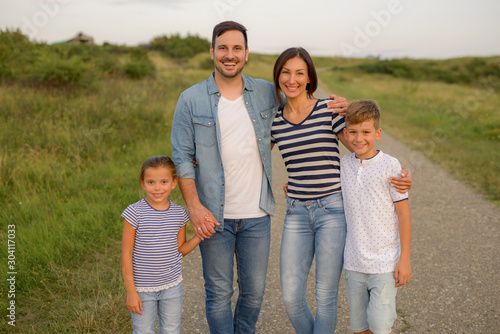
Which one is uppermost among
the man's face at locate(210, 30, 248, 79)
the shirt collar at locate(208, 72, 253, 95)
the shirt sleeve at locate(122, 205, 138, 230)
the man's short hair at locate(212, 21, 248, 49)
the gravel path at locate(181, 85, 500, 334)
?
the man's short hair at locate(212, 21, 248, 49)

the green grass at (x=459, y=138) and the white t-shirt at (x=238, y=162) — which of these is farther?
the green grass at (x=459, y=138)

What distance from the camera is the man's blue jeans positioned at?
8.64ft

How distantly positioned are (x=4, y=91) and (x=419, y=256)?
961 cm

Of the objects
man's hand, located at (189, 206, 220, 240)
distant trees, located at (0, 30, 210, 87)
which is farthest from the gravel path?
distant trees, located at (0, 30, 210, 87)

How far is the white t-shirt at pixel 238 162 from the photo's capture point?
2.64 meters

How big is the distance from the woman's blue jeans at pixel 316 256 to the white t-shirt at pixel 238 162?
0.27 m

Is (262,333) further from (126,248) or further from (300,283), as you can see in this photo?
(126,248)

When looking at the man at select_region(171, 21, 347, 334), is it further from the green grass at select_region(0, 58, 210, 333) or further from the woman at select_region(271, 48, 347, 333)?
the green grass at select_region(0, 58, 210, 333)

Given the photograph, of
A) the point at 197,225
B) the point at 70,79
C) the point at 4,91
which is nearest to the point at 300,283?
the point at 197,225

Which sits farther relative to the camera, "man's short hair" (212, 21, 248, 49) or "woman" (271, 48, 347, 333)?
"man's short hair" (212, 21, 248, 49)

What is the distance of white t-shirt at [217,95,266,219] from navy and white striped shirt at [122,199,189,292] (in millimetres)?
426

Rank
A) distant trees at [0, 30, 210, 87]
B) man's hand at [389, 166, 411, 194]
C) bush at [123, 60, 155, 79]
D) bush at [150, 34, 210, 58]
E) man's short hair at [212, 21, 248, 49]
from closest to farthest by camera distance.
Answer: man's hand at [389, 166, 411, 194], man's short hair at [212, 21, 248, 49], distant trees at [0, 30, 210, 87], bush at [123, 60, 155, 79], bush at [150, 34, 210, 58]

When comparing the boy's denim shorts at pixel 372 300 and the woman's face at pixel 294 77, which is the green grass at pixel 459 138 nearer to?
the boy's denim shorts at pixel 372 300

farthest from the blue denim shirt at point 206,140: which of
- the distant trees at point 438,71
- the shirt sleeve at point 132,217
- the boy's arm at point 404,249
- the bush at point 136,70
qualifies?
the distant trees at point 438,71
